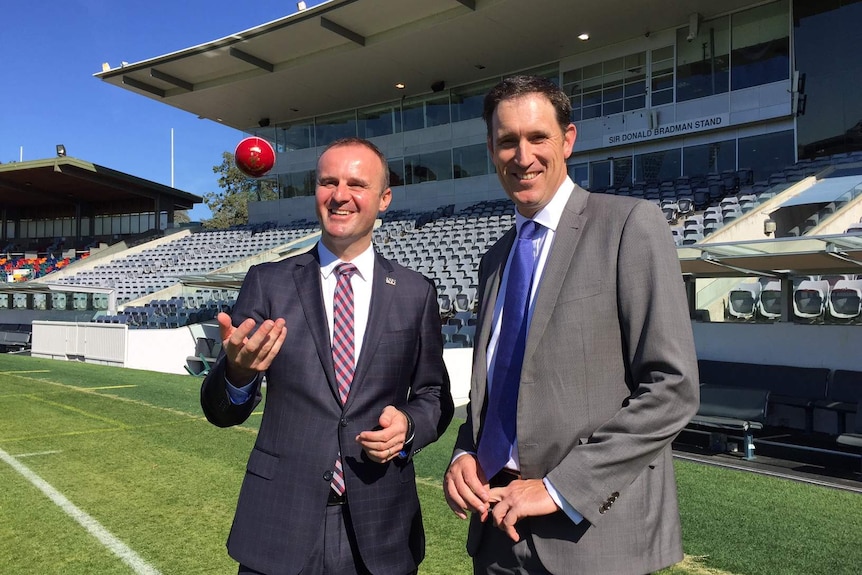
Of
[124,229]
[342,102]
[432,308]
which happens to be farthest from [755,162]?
[124,229]

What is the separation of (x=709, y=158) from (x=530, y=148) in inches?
946

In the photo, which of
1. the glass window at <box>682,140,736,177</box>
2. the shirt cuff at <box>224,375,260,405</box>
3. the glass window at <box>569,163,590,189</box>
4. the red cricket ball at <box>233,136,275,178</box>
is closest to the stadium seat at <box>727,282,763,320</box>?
the shirt cuff at <box>224,375,260,405</box>

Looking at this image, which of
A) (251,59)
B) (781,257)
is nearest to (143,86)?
(251,59)

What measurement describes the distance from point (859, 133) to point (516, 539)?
77.5ft

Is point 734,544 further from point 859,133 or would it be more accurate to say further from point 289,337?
point 859,133

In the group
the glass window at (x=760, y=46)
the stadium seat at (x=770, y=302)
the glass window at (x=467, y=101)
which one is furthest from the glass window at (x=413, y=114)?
the stadium seat at (x=770, y=302)

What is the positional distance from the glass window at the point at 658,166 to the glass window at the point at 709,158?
32 centimetres

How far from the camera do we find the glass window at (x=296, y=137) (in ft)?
123

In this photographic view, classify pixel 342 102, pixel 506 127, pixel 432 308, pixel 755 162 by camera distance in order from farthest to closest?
pixel 342 102
pixel 755 162
pixel 432 308
pixel 506 127

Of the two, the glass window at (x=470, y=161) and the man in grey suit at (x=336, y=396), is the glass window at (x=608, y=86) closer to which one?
the glass window at (x=470, y=161)

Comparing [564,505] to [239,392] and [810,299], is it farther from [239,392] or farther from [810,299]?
[810,299]

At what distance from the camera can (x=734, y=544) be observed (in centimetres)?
469

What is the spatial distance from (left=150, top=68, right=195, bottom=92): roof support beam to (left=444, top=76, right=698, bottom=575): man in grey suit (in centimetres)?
3408

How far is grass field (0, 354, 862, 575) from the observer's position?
443 centimetres
